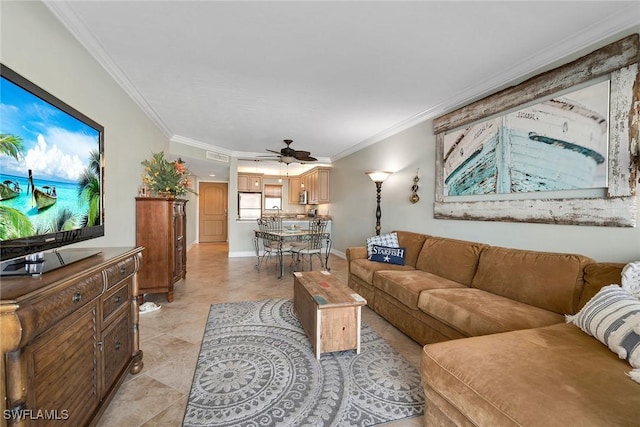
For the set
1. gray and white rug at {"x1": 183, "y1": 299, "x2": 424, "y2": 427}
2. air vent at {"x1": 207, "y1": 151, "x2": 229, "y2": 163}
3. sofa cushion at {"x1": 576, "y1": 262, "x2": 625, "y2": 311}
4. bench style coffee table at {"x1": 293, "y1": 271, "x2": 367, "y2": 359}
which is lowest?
gray and white rug at {"x1": 183, "y1": 299, "x2": 424, "y2": 427}

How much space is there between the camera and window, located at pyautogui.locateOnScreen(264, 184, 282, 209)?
8.89 m

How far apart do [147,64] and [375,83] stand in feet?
7.35

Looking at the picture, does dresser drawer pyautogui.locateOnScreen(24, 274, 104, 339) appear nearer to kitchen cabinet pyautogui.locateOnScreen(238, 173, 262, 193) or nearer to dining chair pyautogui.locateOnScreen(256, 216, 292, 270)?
dining chair pyautogui.locateOnScreen(256, 216, 292, 270)

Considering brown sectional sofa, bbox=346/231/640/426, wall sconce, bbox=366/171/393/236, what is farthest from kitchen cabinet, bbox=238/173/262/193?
brown sectional sofa, bbox=346/231/640/426

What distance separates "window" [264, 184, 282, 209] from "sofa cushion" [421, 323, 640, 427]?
7.90m

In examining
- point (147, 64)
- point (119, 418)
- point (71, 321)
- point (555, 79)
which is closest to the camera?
point (71, 321)

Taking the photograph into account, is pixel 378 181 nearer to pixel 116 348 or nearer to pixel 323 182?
pixel 323 182

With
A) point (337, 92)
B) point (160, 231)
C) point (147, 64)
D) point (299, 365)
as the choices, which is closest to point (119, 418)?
point (299, 365)

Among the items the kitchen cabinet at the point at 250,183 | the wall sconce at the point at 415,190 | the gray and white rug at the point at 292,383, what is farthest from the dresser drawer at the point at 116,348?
the kitchen cabinet at the point at 250,183

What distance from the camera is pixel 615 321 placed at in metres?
1.33

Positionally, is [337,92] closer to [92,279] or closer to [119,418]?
[92,279]

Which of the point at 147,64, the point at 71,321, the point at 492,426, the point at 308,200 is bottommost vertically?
the point at 492,426

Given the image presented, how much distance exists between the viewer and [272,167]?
8.02 metres

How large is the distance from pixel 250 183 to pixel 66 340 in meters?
7.21
